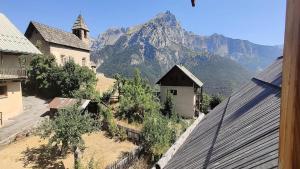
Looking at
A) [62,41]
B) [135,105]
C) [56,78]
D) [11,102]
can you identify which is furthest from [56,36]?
[135,105]

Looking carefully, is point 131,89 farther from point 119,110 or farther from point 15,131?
point 15,131

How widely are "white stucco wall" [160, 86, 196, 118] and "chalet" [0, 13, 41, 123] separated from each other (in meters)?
19.2

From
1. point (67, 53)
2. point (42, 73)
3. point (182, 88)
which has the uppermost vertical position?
point (67, 53)

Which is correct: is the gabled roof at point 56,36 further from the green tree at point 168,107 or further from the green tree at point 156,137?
the green tree at point 156,137

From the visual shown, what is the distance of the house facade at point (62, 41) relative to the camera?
3528cm

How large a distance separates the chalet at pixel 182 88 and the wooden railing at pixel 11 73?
58.5 feet

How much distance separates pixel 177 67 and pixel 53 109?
712 inches

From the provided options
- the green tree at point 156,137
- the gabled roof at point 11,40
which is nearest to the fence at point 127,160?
the green tree at point 156,137

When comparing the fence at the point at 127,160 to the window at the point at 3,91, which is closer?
the fence at the point at 127,160

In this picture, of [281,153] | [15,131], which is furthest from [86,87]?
[281,153]

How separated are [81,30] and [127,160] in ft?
108

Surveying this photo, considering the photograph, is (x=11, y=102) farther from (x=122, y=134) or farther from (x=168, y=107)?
(x=168, y=107)

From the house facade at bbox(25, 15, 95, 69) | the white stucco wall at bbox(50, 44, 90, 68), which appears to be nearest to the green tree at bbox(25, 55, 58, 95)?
the house facade at bbox(25, 15, 95, 69)

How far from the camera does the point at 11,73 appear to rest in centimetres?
2381
